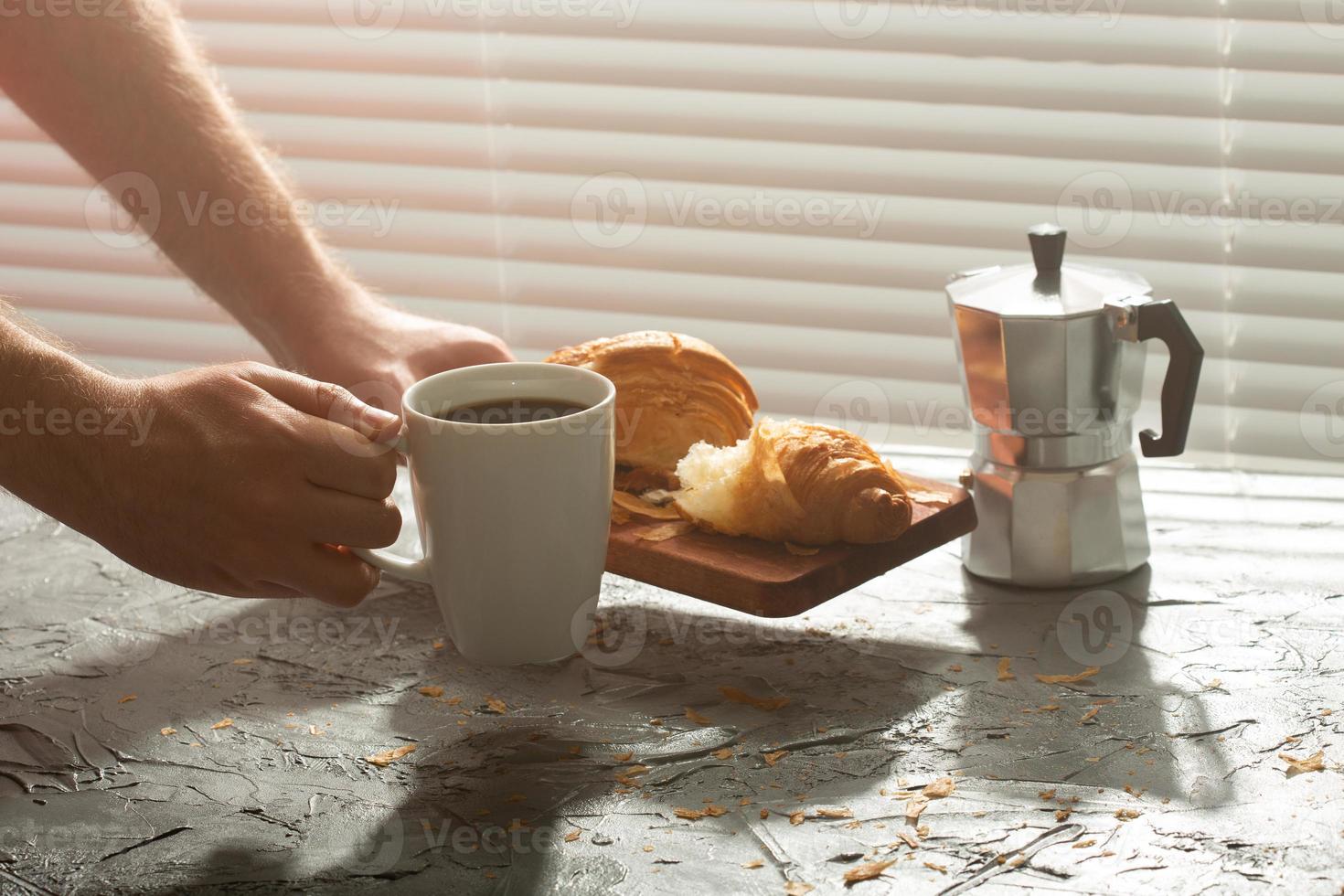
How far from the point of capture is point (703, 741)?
77cm

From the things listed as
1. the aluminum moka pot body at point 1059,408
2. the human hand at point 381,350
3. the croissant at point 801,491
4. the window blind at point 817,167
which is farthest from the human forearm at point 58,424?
the window blind at point 817,167

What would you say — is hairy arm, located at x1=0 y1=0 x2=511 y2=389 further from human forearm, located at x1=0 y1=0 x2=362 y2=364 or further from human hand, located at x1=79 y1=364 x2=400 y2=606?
human hand, located at x1=79 y1=364 x2=400 y2=606

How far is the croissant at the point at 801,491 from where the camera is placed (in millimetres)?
872

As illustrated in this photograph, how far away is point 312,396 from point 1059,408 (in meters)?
0.50

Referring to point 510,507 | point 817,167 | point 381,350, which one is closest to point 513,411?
point 510,507

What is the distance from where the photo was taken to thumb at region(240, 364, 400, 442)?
79 centimetres

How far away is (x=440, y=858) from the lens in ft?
2.20

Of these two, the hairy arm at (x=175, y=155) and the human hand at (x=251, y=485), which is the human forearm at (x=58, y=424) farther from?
the hairy arm at (x=175, y=155)

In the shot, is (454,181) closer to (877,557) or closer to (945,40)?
(945,40)

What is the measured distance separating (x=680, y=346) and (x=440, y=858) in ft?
1.51

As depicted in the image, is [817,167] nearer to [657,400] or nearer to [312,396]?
[657,400]

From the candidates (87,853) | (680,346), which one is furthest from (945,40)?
(87,853)

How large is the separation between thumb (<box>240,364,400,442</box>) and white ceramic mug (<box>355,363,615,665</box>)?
0.13 ft

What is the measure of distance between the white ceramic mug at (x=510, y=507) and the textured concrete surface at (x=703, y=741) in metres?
0.06
